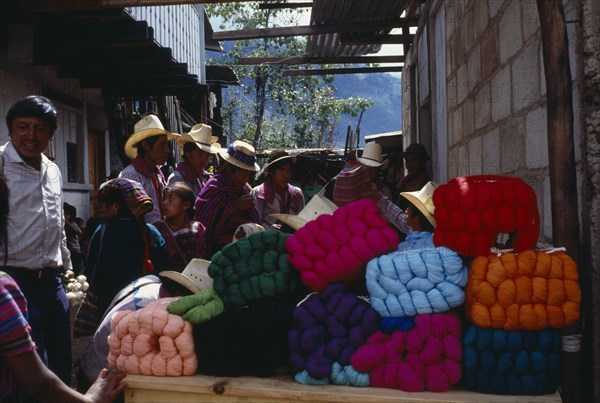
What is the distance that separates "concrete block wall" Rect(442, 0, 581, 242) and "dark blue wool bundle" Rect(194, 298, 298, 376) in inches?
49.3

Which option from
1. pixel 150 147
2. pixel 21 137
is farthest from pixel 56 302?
pixel 150 147

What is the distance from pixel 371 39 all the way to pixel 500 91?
19.0ft

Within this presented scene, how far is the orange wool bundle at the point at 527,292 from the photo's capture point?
1.77 m

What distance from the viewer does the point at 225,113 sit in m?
29.3

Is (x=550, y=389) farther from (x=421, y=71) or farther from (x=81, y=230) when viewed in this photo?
(x=81, y=230)

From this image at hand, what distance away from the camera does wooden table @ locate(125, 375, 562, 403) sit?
5.90ft

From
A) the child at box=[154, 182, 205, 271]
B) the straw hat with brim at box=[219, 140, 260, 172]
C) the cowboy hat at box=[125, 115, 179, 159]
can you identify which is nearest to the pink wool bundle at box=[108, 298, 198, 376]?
the child at box=[154, 182, 205, 271]

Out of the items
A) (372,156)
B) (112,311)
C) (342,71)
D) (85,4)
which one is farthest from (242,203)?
(342,71)

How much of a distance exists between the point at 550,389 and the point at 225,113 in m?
28.2

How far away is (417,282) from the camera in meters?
1.87

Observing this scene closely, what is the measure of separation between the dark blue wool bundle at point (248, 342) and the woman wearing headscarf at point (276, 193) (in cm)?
320

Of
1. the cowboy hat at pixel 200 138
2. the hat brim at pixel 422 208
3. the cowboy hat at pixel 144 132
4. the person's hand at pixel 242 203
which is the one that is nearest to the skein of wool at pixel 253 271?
the hat brim at pixel 422 208

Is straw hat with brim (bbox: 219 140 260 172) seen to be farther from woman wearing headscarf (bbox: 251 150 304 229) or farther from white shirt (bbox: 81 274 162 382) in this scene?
white shirt (bbox: 81 274 162 382)

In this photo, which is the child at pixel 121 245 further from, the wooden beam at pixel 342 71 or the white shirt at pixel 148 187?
the wooden beam at pixel 342 71
